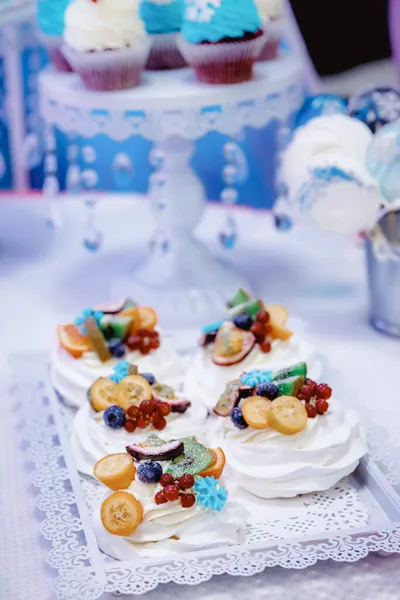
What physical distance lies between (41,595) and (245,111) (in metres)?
1.08

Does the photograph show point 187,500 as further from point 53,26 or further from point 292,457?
point 53,26

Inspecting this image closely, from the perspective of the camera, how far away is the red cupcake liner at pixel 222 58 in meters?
1.82

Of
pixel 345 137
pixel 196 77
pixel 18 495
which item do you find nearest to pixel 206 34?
pixel 196 77

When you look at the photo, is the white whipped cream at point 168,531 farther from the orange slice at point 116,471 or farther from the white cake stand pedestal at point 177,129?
the white cake stand pedestal at point 177,129

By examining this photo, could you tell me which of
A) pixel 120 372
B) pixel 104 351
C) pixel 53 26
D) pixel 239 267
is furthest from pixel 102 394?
pixel 53 26

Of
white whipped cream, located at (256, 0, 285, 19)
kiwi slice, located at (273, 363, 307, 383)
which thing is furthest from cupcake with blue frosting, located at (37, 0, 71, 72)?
kiwi slice, located at (273, 363, 307, 383)

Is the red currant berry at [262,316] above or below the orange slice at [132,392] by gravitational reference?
above

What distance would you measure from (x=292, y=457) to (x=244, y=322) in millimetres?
342

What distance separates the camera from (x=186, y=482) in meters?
1.22

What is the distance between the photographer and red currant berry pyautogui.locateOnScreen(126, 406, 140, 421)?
141 centimetres

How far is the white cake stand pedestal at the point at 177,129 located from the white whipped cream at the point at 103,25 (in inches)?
4.0

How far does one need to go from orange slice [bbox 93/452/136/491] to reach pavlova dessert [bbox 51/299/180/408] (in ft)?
1.08

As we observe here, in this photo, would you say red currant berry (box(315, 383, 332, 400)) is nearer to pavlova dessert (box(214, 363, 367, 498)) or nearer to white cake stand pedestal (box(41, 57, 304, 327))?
pavlova dessert (box(214, 363, 367, 498))

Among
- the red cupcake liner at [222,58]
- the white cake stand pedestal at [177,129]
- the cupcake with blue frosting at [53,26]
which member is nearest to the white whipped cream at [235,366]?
the white cake stand pedestal at [177,129]
